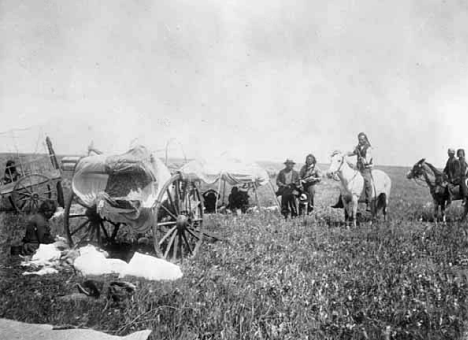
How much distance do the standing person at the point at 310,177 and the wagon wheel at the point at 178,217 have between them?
5.99 m

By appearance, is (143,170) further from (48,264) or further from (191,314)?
(191,314)

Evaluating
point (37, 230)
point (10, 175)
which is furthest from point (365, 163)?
point (10, 175)

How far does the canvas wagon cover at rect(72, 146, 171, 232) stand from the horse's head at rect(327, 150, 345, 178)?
5.02 metres

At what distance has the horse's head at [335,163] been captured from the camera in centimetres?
1043

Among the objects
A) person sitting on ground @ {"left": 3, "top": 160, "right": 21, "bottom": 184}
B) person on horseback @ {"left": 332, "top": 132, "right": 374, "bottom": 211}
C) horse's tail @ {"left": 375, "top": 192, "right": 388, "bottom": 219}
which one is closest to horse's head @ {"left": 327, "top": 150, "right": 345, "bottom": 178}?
person on horseback @ {"left": 332, "top": 132, "right": 374, "bottom": 211}

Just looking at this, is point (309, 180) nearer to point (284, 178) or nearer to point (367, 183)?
point (284, 178)

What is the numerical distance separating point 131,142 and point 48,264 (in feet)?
8.13

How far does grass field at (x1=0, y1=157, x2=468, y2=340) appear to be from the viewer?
4129 mm

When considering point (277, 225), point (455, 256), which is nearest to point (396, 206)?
point (277, 225)

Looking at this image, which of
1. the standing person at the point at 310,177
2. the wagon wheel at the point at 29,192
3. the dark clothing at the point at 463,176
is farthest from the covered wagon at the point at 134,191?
the dark clothing at the point at 463,176

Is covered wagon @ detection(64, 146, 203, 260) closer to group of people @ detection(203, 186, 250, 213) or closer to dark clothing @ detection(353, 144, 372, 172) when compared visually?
dark clothing @ detection(353, 144, 372, 172)

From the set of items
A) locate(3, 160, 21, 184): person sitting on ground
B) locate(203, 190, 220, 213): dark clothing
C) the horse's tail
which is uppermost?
locate(3, 160, 21, 184): person sitting on ground

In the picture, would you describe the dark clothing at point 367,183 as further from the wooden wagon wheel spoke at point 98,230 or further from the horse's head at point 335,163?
the wooden wagon wheel spoke at point 98,230

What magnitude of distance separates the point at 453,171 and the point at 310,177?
13.7 ft
